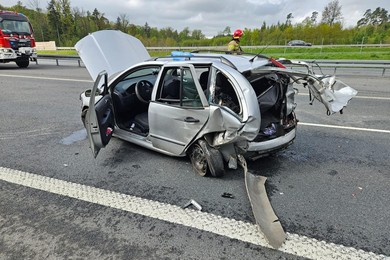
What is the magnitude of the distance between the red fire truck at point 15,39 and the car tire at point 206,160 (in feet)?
51.4

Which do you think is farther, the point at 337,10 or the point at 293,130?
the point at 337,10

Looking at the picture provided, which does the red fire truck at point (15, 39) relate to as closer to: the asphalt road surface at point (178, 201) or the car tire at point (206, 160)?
the asphalt road surface at point (178, 201)

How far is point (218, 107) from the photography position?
296cm

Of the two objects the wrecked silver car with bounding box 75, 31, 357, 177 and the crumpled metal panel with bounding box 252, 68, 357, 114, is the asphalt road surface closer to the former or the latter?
the wrecked silver car with bounding box 75, 31, 357, 177

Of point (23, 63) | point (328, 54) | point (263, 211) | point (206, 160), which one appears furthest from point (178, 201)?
point (328, 54)

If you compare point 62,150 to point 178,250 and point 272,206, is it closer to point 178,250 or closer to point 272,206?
point 178,250

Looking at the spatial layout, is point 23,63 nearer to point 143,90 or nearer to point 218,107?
point 143,90

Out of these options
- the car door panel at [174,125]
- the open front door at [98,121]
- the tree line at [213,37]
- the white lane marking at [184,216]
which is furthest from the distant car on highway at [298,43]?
the white lane marking at [184,216]

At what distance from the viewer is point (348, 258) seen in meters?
2.08

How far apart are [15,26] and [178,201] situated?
17062mm

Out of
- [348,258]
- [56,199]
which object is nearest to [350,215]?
[348,258]

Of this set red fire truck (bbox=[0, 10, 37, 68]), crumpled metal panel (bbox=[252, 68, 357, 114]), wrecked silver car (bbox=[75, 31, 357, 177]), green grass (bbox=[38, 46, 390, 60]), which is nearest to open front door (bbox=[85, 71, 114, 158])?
wrecked silver car (bbox=[75, 31, 357, 177])

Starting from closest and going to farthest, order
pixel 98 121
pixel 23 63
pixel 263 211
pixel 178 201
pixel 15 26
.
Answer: pixel 263 211 < pixel 178 201 < pixel 98 121 < pixel 15 26 < pixel 23 63

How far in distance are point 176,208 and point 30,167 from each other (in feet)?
7.59
